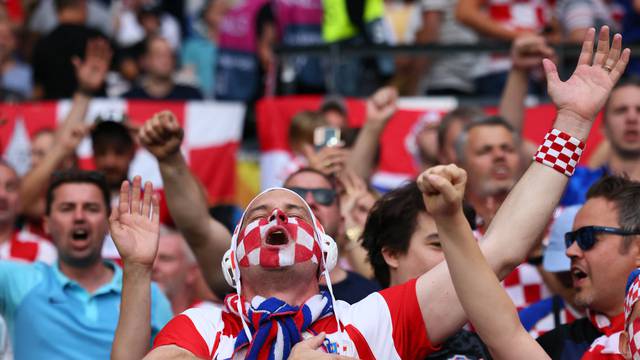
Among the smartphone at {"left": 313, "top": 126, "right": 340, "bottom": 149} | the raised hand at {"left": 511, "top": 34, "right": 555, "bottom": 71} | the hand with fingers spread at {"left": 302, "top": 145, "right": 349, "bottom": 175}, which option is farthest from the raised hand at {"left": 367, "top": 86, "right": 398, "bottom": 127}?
the raised hand at {"left": 511, "top": 34, "right": 555, "bottom": 71}

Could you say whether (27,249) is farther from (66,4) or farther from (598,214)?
(66,4)

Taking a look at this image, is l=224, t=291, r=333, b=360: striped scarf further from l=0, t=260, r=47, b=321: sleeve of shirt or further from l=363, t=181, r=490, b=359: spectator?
l=0, t=260, r=47, b=321: sleeve of shirt

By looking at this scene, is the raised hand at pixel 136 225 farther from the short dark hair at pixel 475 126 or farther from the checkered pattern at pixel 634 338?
the short dark hair at pixel 475 126

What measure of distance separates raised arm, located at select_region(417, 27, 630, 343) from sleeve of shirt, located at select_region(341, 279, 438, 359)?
1.3 inches

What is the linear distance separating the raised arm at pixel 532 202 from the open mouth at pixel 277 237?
542mm

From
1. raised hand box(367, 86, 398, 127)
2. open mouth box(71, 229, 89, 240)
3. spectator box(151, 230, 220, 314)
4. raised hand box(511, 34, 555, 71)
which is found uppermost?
raised hand box(511, 34, 555, 71)

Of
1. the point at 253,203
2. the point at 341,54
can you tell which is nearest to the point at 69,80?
the point at 341,54

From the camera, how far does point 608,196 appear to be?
5.39 meters

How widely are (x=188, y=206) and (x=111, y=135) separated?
2452mm

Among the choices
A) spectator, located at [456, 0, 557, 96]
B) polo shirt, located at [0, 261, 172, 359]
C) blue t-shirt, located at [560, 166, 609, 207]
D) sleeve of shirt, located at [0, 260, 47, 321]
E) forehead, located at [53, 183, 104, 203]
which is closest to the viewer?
polo shirt, located at [0, 261, 172, 359]

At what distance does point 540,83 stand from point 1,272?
5.27 m

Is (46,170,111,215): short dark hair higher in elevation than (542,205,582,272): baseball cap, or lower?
higher

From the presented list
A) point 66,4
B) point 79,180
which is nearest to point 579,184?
point 79,180

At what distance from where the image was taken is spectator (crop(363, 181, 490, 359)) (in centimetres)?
536
